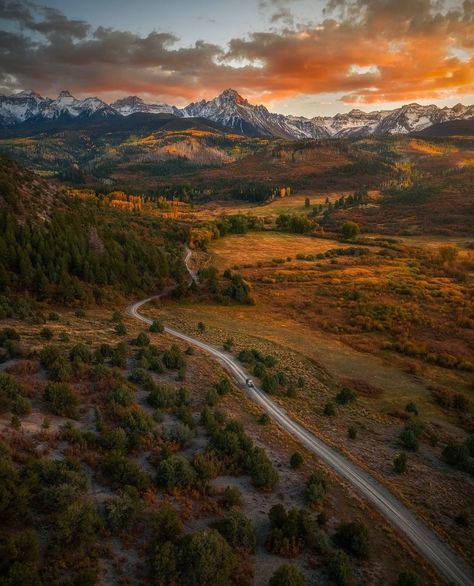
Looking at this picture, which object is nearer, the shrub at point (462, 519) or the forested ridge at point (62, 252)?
the shrub at point (462, 519)

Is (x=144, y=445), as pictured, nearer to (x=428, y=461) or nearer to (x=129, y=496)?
(x=129, y=496)

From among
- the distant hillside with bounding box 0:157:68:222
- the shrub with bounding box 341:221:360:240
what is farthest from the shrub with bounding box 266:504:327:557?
the shrub with bounding box 341:221:360:240

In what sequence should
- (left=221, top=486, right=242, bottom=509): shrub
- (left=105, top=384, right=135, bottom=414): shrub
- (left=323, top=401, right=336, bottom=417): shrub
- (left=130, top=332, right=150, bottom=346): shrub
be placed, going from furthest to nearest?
(left=130, top=332, right=150, bottom=346): shrub
(left=323, top=401, right=336, bottom=417): shrub
(left=105, top=384, right=135, bottom=414): shrub
(left=221, top=486, right=242, bottom=509): shrub

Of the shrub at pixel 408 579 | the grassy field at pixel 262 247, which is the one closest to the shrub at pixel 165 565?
the shrub at pixel 408 579

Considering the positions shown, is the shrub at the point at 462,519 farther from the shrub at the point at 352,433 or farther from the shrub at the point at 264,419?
the shrub at the point at 264,419

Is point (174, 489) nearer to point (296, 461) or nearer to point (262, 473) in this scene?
point (262, 473)

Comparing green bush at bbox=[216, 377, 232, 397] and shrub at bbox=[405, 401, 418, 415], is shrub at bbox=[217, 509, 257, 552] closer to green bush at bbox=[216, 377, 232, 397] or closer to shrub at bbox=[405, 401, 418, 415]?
green bush at bbox=[216, 377, 232, 397]

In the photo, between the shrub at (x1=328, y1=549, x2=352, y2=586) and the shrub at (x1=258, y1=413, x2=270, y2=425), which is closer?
the shrub at (x1=328, y1=549, x2=352, y2=586)
